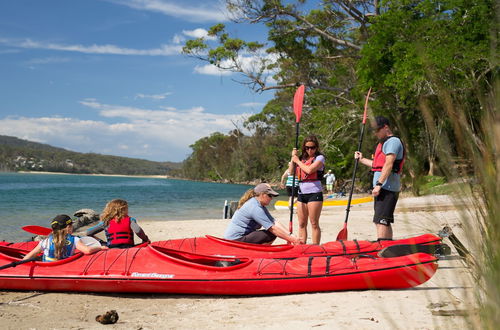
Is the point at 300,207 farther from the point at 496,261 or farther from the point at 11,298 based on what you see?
the point at 496,261

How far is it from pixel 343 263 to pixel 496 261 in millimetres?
3091

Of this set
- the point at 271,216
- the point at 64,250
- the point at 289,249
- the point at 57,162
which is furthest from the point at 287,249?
the point at 57,162

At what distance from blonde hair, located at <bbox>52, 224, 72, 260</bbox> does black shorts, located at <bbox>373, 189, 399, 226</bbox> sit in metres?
3.68

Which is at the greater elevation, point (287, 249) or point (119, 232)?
point (119, 232)

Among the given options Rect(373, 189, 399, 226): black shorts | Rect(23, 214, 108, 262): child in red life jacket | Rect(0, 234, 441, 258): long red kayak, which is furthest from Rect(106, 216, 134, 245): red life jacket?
Rect(373, 189, 399, 226): black shorts

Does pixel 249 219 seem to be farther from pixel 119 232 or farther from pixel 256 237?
pixel 119 232

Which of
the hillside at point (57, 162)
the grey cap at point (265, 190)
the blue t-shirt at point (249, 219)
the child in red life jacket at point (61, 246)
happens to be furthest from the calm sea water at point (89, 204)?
the hillside at point (57, 162)

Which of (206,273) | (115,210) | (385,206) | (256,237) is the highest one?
(385,206)

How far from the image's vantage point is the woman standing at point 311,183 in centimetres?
599

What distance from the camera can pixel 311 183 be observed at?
6.05m

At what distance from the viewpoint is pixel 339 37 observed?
23.9m

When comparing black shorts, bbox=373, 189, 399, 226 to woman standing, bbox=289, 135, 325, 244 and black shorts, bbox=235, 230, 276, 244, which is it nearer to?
woman standing, bbox=289, 135, 325, 244

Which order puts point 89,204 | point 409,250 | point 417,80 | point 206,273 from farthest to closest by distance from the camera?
point 89,204 → point 417,80 → point 206,273 → point 409,250

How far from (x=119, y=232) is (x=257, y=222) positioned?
1.80m
